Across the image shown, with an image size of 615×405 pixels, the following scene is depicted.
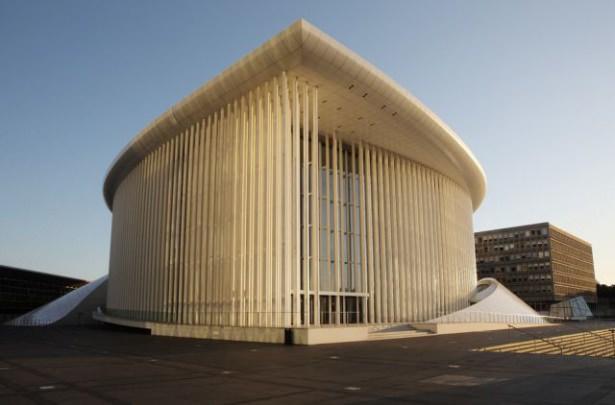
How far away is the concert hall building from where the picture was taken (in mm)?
22672

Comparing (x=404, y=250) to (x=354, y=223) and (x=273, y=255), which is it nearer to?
(x=354, y=223)

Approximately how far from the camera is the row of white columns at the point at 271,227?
23156 millimetres

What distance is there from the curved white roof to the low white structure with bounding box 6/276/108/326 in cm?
1887

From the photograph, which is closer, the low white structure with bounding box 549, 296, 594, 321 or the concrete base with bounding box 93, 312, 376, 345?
the concrete base with bounding box 93, 312, 376, 345

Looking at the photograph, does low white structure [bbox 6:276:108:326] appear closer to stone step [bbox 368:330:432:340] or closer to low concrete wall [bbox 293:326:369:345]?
stone step [bbox 368:330:432:340]

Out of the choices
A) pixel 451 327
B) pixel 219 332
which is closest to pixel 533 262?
pixel 451 327

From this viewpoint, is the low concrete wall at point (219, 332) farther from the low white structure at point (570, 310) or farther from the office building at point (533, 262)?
the office building at point (533, 262)

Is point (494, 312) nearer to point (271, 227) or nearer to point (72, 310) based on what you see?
point (271, 227)

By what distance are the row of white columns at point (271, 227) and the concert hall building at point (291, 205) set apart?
97 millimetres

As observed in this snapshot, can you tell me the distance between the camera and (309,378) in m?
9.34

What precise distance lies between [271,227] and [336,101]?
26.1 feet

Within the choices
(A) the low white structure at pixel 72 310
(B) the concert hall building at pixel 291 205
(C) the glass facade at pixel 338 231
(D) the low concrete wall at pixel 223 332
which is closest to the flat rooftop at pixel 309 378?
(D) the low concrete wall at pixel 223 332

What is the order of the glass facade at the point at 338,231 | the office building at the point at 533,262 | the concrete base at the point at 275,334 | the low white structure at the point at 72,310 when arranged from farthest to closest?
the office building at the point at 533,262 → the low white structure at the point at 72,310 → the glass facade at the point at 338,231 → the concrete base at the point at 275,334

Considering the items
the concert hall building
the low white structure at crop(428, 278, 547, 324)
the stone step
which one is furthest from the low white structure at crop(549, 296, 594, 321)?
the stone step
